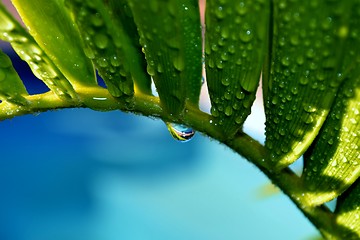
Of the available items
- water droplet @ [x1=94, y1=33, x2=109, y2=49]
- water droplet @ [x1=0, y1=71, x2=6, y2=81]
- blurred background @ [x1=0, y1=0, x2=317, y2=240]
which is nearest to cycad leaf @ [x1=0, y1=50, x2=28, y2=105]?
water droplet @ [x1=0, y1=71, x2=6, y2=81]

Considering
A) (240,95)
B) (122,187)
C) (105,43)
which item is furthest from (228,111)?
(122,187)

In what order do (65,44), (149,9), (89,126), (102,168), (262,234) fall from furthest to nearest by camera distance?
1. (89,126)
2. (102,168)
3. (262,234)
4. (65,44)
5. (149,9)

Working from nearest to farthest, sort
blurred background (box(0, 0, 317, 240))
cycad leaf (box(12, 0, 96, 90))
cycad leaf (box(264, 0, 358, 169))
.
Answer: cycad leaf (box(264, 0, 358, 169))
cycad leaf (box(12, 0, 96, 90))
blurred background (box(0, 0, 317, 240))

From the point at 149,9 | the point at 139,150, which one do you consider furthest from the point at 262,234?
the point at 149,9

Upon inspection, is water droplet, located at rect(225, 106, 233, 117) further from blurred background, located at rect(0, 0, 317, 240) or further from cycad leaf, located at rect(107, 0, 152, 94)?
blurred background, located at rect(0, 0, 317, 240)

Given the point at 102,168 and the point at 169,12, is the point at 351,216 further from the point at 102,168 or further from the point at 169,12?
the point at 102,168
